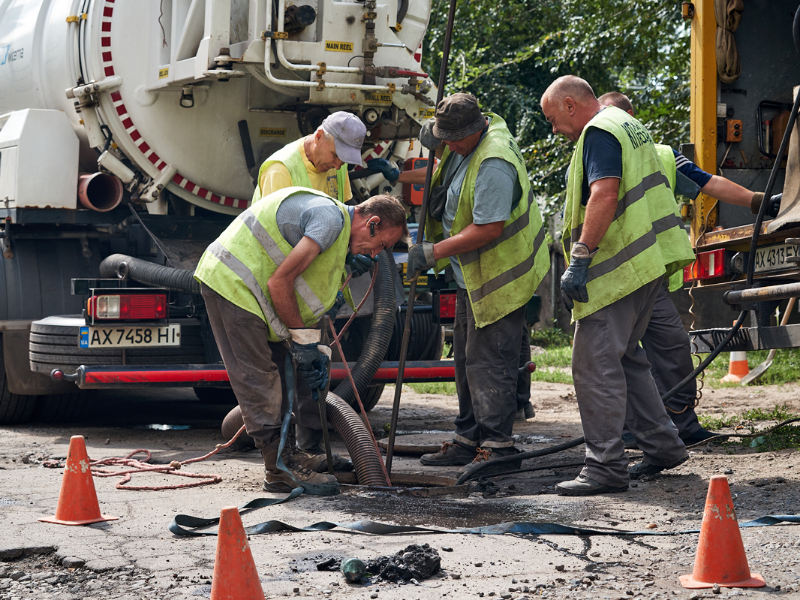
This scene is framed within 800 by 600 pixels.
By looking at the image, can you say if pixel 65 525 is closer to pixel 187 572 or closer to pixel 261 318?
pixel 187 572

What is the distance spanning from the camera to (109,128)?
5793 millimetres

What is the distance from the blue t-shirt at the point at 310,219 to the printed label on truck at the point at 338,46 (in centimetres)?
166

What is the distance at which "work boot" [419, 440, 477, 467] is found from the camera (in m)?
4.96

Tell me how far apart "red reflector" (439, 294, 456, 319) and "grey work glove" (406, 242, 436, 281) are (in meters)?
1.60

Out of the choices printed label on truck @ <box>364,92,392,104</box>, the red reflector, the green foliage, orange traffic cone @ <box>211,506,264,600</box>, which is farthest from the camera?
the green foliage

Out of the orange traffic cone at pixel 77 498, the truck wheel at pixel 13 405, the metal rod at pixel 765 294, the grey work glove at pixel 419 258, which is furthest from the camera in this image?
the truck wheel at pixel 13 405

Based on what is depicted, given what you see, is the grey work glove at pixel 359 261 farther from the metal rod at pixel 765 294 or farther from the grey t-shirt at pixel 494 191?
the metal rod at pixel 765 294

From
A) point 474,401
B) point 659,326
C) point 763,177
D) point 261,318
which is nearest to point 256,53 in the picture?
point 261,318

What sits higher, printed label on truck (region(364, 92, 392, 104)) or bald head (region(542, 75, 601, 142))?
printed label on truck (region(364, 92, 392, 104))

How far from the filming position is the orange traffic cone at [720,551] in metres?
2.65

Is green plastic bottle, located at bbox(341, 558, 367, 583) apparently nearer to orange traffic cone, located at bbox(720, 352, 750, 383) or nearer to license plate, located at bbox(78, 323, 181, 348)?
license plate, located at bbox(78, 323, 181, 348)

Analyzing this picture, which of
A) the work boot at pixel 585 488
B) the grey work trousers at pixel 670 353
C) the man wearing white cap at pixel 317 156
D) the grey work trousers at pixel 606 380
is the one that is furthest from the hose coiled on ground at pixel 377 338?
the work boot at pixel 585 488

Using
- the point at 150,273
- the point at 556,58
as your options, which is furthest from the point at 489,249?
the point at 556,58

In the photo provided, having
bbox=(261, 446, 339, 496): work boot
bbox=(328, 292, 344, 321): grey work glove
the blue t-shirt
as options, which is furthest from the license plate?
the blue t-shirt
